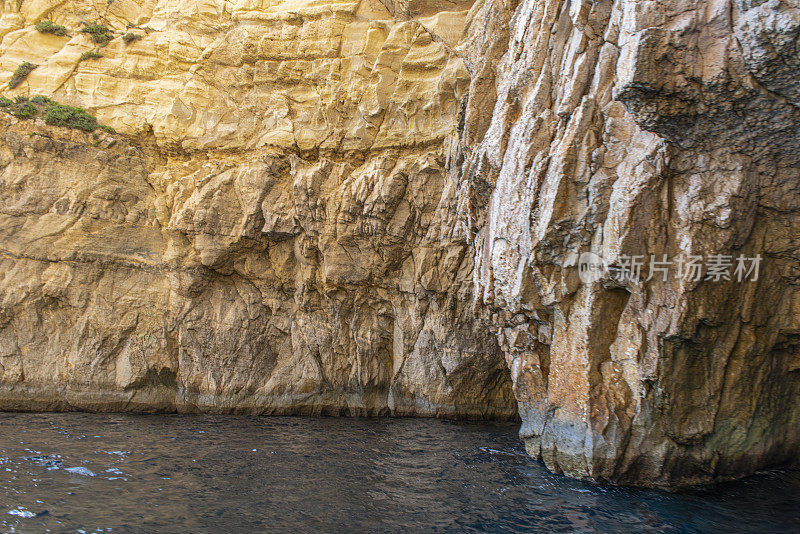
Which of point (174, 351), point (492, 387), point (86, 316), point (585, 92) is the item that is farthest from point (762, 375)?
point (86, 316)

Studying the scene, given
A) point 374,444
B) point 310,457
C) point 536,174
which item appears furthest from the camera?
point 374,444

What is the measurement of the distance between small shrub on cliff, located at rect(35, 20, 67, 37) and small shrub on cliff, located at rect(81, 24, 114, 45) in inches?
38.1

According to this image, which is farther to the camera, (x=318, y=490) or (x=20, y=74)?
(x=20, y=74)

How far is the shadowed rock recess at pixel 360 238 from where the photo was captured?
1188cm

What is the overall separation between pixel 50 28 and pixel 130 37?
3880mm

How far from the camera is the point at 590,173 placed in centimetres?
1175

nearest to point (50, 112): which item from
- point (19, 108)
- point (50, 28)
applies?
point (19, 108)

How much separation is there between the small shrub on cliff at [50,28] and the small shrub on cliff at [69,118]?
466 cm

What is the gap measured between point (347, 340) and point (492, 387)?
21.3 feet

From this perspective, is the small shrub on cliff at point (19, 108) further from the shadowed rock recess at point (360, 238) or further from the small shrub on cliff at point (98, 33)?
the small shrub on cliff at point (98, 33)

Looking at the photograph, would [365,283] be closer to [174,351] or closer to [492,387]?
[492,387]

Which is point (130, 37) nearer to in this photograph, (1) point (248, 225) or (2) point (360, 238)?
(1) point (248, 225)

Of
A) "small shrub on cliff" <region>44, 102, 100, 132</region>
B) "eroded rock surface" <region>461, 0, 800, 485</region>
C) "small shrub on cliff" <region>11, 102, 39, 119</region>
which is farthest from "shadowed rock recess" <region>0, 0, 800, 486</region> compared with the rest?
"small shrub on cliff" <region>44, 102, 100, 132</region>

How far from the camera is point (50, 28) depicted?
924 inches
